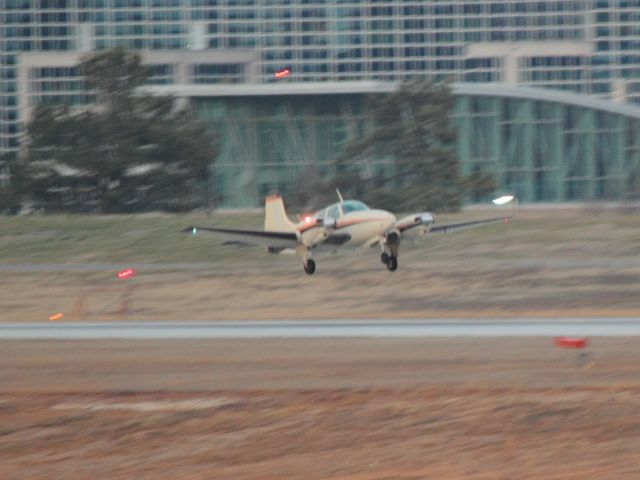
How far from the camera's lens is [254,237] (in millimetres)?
45531

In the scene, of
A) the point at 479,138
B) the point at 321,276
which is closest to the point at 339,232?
the point at 321,276

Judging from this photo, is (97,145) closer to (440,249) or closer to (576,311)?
(440,249)

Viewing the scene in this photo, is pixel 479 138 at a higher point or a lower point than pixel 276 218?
higher

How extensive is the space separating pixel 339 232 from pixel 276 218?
3750 mm

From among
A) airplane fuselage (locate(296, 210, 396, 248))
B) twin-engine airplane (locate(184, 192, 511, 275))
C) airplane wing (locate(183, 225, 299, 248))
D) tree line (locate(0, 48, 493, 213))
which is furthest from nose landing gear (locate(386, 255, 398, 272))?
tree line (locate(0, 48, 493, 213))

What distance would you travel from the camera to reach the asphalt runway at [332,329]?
102 ft

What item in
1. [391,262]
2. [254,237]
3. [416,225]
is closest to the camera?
[416,225]

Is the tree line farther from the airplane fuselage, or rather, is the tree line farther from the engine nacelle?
the engine nacelle

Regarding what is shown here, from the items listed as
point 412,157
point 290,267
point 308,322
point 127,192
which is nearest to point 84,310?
point 308,322

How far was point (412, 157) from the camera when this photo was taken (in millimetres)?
85250

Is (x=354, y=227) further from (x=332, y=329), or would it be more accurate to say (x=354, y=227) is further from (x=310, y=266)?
(x=332, y=329)

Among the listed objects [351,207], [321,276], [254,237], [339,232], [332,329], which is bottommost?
[321,276]

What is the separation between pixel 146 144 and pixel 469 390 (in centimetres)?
6128

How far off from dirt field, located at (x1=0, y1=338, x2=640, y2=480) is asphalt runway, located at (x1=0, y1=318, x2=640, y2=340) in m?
2.92
